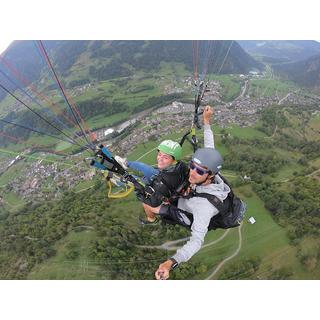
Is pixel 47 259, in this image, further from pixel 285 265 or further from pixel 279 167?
pixel 279 167

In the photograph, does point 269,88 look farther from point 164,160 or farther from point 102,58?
point 164,160

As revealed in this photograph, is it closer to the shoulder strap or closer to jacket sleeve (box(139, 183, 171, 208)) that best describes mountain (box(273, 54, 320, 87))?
jacket sleeve (box(139, 183, 171, 208))

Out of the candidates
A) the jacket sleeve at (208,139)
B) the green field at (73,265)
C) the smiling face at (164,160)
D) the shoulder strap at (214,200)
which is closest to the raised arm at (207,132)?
the jacket sleeve at (208,139)

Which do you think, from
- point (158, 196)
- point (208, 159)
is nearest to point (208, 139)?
point (208, 159)

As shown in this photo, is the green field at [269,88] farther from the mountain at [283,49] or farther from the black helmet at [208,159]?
the black helmet at [208,159]

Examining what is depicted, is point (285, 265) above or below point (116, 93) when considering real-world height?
below

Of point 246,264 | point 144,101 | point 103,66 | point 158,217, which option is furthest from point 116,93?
point 158,217

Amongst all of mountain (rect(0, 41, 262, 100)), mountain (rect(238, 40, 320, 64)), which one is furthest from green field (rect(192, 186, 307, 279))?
mountain (rect(238, 40, 320, 64))
